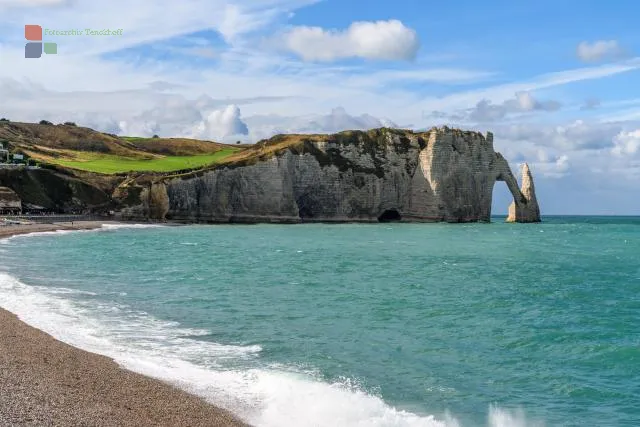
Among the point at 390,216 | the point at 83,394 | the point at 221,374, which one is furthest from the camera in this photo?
the point at 390,216

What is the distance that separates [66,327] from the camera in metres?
18.6

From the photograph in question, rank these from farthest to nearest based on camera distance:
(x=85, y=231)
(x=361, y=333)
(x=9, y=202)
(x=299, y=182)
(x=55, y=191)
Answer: (x=299, y=182), (x=55, y=191), (x=9, y=202), (x=85, y=231), (x=361, y=333)

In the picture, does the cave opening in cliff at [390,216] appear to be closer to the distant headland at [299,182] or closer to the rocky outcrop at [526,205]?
the distant headland at [299,182]

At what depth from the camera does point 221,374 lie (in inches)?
565

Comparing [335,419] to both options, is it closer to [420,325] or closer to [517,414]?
[517,414]

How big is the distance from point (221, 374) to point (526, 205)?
125674 mm

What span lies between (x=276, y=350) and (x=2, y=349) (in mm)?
6870

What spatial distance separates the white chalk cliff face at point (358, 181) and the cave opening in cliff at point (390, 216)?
22 cm

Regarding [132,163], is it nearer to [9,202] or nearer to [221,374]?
[9,202]

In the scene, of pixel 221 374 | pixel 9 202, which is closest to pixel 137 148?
pixel 9 202

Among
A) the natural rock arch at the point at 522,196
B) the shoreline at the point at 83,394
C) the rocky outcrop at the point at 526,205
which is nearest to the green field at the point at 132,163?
the natural rock arch at the point at 522,196

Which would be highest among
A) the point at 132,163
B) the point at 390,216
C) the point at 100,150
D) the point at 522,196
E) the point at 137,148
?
the point at 137,148

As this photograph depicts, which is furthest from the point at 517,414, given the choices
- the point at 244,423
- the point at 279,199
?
the point at 279,199

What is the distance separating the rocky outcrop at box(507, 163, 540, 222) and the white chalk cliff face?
0.96 meters
